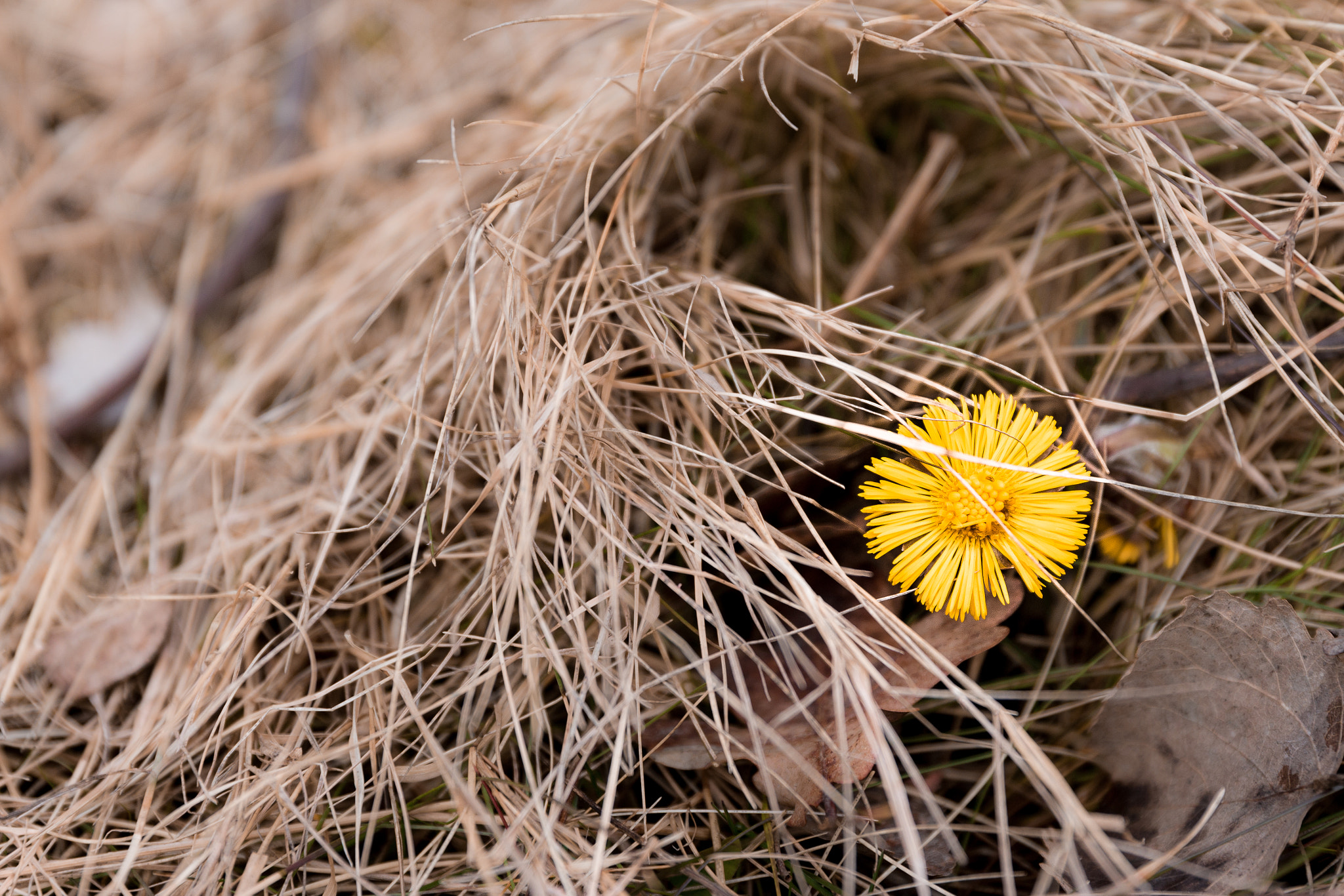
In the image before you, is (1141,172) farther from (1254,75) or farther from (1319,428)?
(1319,428)

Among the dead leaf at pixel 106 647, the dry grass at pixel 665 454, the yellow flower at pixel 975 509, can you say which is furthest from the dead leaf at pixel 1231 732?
the dead leaf at pixel 106 647

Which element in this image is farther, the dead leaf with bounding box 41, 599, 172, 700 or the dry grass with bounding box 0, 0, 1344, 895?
the dead leaf with bounding box 41, 599, 172, 700

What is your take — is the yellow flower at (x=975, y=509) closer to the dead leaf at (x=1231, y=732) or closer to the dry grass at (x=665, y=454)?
the dry grass at (x=665, y=454)

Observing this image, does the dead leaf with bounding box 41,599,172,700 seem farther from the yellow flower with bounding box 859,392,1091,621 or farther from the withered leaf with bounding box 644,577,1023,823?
the yellow flower with bounding box 859,392,1091,621

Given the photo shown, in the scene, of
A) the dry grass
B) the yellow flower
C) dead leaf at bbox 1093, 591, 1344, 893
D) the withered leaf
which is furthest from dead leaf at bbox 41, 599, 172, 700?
dead leaf at bbox 1093, 591, 1344, 893

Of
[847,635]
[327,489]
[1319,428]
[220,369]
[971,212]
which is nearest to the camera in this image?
[847,635]

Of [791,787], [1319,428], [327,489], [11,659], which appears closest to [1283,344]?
[1319,428]
